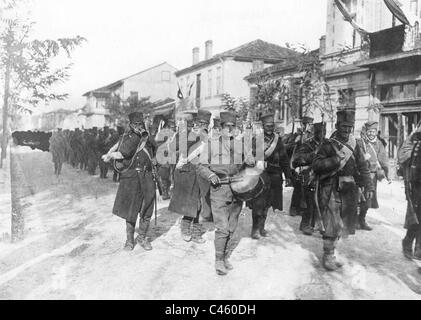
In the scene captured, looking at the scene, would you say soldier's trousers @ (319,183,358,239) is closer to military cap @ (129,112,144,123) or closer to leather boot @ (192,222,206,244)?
leather boot @ (192,222,206,244)

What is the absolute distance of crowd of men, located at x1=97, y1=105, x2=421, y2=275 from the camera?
5152 millimetres

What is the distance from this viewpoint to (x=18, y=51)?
46.3ft

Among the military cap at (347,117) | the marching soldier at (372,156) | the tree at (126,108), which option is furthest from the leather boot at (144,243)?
the tree at (126,108)

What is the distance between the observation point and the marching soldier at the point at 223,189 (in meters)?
5.05

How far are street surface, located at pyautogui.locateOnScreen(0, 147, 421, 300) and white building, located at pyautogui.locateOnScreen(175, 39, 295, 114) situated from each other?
22.2 metres

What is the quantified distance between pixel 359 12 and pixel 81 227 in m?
13.6

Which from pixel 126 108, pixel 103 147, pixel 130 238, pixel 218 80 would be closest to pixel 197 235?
pixel 130 238

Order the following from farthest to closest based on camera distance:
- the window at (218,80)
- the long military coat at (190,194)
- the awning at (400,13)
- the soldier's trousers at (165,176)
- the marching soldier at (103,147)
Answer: the window at (218,80) < the marching soldier at (103,147) < the awning at (400,13) < the soldier's trousers at (165,176) < the long military coat at (190,194)

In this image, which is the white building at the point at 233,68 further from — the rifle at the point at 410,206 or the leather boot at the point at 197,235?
the rifle at the point at 410,206

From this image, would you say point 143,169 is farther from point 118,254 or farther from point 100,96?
point 100,96

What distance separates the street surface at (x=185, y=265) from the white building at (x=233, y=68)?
22221mm

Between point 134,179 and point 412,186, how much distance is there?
365 centimetres

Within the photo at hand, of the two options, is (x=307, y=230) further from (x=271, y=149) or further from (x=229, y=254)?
(x=229, y=254)

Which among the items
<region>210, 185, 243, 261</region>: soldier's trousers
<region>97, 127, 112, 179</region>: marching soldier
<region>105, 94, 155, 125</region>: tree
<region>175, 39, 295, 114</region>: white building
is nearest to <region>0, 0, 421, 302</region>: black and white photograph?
<region>210, 185, 243, 261</region>: soldier's trousers
